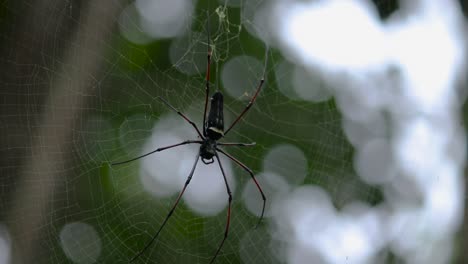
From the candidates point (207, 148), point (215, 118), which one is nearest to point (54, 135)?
point (207, 148)

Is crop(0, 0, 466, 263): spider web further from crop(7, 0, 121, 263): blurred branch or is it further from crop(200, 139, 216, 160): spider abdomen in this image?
crop(200, 139, 216, 160): spider abdomen

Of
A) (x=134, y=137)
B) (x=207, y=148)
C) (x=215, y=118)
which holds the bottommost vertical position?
(x=134, y=137)

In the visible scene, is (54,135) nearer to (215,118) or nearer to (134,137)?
(134,137)

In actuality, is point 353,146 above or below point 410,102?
below

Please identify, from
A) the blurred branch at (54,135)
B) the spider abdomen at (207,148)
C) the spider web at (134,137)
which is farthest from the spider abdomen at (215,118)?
the blurred branch at (54,135)

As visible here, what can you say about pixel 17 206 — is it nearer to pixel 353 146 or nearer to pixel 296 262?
pixel 296 262

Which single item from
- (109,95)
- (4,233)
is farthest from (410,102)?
(4,233)
